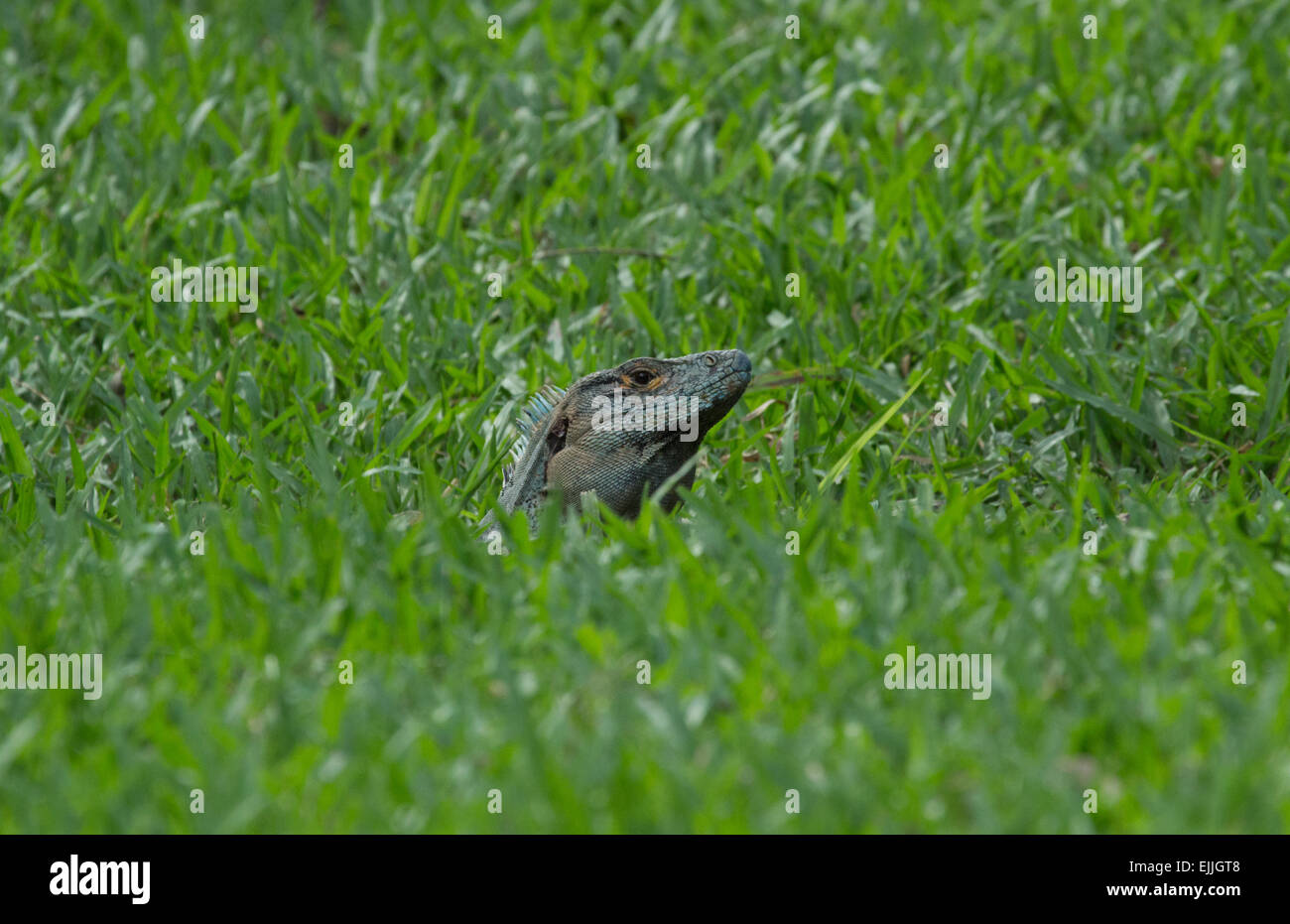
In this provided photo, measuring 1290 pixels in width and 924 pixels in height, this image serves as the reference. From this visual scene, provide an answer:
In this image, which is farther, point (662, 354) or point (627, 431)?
→ point (662, 354)

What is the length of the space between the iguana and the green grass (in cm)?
24

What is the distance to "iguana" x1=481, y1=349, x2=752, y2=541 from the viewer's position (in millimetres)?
4637

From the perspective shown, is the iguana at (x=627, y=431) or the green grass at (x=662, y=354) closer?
the green grass at (x=662, y=354)

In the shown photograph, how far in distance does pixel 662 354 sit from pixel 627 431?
131cm

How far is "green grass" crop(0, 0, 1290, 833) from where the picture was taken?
3189mm

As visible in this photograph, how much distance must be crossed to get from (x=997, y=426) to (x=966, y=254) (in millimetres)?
1177

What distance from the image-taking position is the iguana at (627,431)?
4637mm

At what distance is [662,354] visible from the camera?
597cm

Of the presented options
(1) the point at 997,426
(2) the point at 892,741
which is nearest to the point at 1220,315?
(1) the point at 997,426

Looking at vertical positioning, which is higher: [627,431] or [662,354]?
[662,354]

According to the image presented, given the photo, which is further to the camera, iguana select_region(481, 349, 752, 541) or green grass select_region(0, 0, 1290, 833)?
iguana select_region(481, 349, 752, 541)

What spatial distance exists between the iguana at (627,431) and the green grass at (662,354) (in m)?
0.24

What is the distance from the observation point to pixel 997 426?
5652 mm

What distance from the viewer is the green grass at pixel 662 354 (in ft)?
10.5
